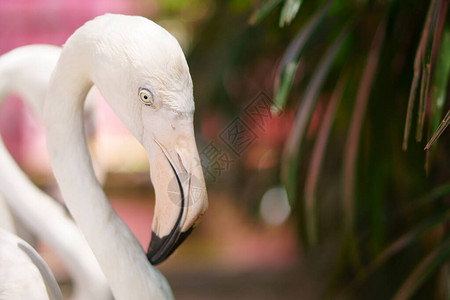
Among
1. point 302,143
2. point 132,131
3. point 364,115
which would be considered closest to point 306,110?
point 302,143

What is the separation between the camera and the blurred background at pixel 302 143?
4.20ft

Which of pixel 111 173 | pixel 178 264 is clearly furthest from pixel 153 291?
pixel 111 173

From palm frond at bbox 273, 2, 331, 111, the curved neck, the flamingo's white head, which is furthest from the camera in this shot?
palm frond at bbox 273, 2, 331, 111

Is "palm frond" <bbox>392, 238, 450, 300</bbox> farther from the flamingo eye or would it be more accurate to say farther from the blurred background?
the flamingo eye

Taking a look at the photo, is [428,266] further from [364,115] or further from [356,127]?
[364,115]

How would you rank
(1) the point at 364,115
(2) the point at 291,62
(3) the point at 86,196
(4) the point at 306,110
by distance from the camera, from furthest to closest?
(1) the point at 364,115
(4) the point at 306,110
(2) the point at 291,62
(3) the point at 86,196

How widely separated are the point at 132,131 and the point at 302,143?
0.58m

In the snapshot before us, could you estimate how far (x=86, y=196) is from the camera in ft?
3.10

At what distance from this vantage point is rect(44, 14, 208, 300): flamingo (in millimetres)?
796

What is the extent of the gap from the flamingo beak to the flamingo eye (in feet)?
0.18

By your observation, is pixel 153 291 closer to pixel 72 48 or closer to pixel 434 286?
pixel 72 48

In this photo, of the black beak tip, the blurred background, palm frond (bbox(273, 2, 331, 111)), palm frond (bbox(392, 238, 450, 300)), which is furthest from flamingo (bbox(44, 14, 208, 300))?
palm frond (bbox(392, 238, 450, 300))

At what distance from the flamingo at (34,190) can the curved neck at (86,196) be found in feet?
1.04

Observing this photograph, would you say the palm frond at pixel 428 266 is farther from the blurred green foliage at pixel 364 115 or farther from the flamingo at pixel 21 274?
the flamingo at pixel 21 274
